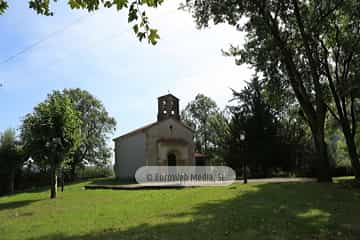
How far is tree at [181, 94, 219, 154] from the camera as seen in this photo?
4941cm

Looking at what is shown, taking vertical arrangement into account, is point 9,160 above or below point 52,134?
below

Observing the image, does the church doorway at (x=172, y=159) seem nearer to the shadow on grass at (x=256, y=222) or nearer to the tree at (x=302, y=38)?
the tree at (x=302, y=38)

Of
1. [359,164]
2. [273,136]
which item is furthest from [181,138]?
[359,164]

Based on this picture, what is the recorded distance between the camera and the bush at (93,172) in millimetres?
37222

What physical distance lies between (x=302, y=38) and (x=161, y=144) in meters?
15.5

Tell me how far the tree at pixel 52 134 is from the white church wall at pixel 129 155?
12189mm

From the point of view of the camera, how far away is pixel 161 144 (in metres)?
27.7

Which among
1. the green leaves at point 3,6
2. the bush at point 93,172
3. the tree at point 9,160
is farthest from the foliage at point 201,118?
the green leaves at point 3,6

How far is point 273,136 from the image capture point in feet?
91.3

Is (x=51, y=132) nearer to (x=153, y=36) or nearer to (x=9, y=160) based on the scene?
(x=153, y=36)

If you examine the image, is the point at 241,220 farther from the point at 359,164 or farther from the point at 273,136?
the point at 273,136

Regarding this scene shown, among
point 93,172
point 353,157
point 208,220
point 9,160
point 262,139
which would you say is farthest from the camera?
point 93,172

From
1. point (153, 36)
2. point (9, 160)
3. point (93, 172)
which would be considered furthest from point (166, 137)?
point (153, 36)

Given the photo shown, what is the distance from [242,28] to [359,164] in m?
9.38
